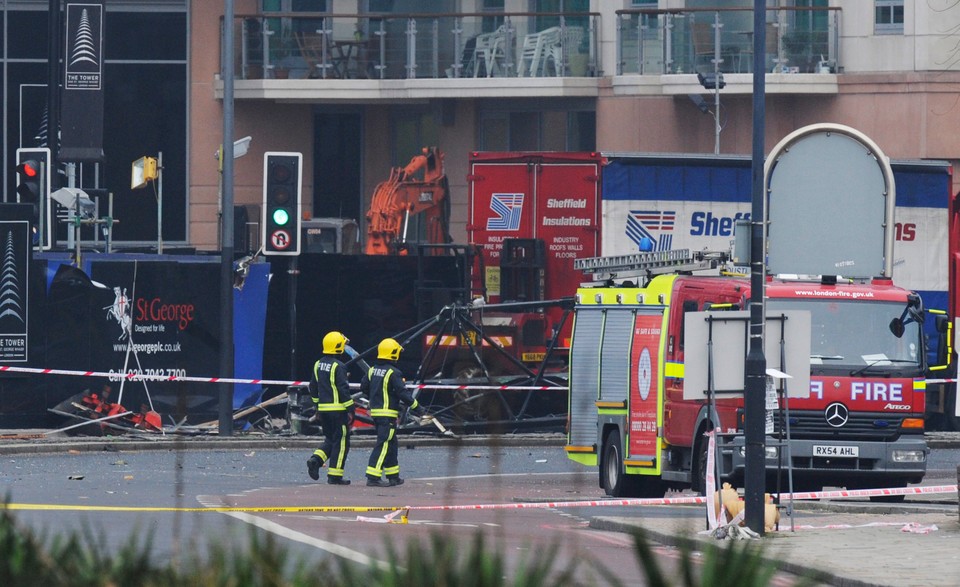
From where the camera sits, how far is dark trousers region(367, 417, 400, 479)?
18.7m

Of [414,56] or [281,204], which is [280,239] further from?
[414,56]

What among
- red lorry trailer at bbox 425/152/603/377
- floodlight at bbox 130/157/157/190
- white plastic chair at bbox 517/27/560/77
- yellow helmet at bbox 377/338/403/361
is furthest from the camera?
white plastic chair at bbox 517/27/560/77

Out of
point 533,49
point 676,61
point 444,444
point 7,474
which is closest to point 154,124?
point 533,49

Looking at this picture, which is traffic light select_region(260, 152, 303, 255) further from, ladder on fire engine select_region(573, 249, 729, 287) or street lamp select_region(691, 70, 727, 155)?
street lamp select_region(691, 70, 727, 155)

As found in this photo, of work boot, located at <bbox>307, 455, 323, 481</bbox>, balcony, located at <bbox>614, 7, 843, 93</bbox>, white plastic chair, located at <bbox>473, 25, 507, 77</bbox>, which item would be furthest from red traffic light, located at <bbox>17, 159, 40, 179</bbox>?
balcony, located at <bbox>614, 7, 843, 93</bbox>

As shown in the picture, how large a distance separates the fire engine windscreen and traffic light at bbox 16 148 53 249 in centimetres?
1229

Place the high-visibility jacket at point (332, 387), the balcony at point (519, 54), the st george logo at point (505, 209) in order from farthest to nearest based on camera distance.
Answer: the balcony at point (519, 54) < the st george logo at point (505, 209) < the high-visibility jacket at point (332, 387)

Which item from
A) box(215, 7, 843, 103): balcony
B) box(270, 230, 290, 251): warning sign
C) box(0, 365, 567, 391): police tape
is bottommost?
box(0, 365, 567, 391): police tape

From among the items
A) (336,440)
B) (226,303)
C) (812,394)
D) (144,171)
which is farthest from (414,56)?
(812,394)

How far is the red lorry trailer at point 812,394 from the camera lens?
17.1m

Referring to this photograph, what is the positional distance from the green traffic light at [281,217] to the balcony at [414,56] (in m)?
12.9

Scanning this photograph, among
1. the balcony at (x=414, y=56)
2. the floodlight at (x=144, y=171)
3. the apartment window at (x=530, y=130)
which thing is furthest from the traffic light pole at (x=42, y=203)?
the apartment window at (x=530, y=130)

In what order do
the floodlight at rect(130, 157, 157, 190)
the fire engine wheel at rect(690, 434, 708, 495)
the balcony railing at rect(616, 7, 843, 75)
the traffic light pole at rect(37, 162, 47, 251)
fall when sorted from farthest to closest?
the balcony railing at rect(616, 7, 843, 75) < the floodlight at rect(130, 157, 157, 190) < the traffic light pole at rect(37, 162, 47, 251) < the fire engine wheel at rect(690, 434, 708, 495)

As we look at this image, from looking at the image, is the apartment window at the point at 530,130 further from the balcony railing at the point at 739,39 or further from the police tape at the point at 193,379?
the police tape at the point at 193,379
